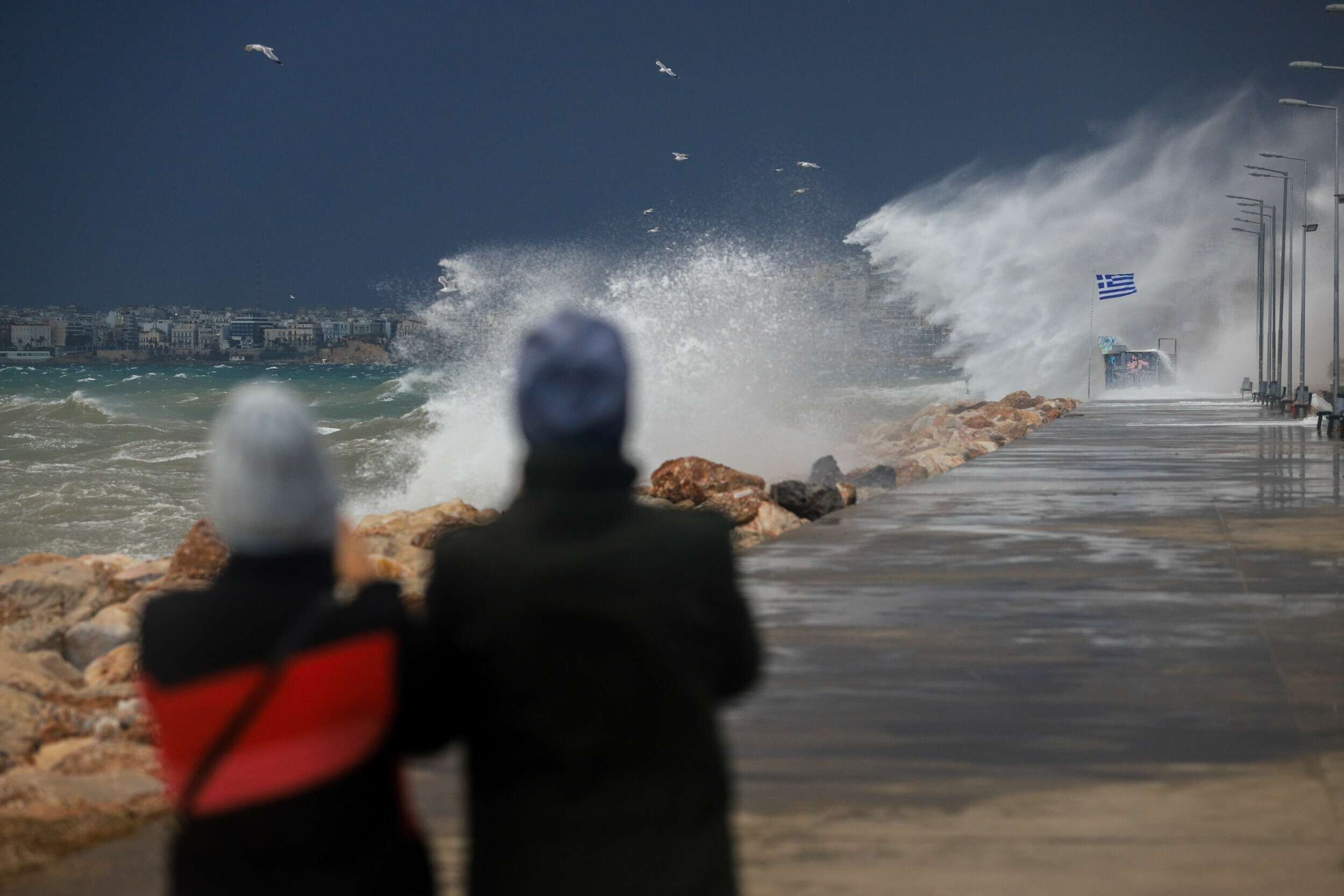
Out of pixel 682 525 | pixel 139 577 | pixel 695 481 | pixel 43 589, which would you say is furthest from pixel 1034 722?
pixel 695 481

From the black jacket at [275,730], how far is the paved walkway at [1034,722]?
2102 mm

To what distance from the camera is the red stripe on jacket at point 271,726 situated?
211 cm

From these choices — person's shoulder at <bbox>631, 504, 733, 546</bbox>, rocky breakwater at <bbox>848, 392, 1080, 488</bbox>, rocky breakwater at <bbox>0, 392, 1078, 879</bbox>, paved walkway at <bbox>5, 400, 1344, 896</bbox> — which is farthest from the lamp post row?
person's shoulder at <bbox>631, 504, 733, 546</bbox>

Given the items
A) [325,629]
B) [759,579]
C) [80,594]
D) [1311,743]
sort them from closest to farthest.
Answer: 1. [325,629]
2. [1311,743]
3. [759,579]
4. [80,594]

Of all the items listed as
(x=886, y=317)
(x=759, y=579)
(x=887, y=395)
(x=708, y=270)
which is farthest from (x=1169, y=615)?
(x=886, y=317)

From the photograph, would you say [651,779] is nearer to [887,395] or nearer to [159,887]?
[159,887]

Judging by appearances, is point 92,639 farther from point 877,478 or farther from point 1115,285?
point 1115,285

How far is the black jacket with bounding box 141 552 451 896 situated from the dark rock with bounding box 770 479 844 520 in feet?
42.3

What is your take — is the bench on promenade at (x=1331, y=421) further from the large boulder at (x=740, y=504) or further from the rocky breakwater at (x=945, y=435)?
the large boulder at (x=740, y=504)

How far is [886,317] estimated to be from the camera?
120 m

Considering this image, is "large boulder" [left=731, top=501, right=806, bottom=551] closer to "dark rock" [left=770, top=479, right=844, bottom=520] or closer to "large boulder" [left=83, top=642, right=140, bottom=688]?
"dark rock" [left=770, top=479, right=844, bottom=520]

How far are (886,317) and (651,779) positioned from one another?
11888cm

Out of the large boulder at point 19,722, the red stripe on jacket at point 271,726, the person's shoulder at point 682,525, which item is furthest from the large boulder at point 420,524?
the red stripe on jacket at point 271,726

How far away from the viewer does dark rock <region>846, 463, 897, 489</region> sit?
870 inches
